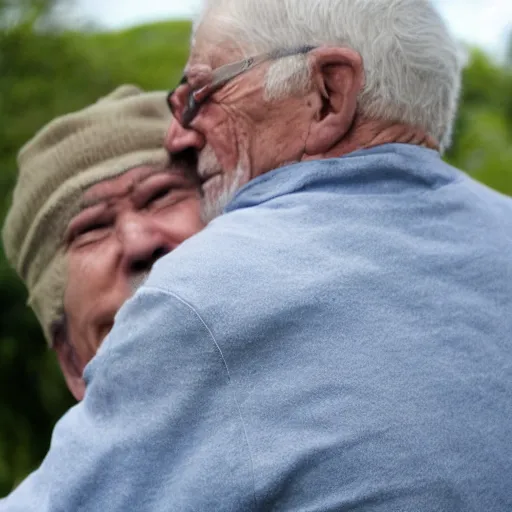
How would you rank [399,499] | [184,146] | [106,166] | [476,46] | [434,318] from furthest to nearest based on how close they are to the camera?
[476,46]
[106,166]
[184,146]
[434,318]
[399,499]

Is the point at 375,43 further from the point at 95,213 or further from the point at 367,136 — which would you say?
the point at 95,213

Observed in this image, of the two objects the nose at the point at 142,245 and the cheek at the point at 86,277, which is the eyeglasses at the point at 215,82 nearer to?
the nose at the point at 142,245

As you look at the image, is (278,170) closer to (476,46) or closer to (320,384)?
(320,384)

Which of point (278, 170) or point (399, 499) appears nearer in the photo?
point (399, 499)

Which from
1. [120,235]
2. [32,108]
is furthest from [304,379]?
[32,108]

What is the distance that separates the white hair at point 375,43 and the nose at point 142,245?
0.76 m

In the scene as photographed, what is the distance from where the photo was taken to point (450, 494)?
1.66 metres

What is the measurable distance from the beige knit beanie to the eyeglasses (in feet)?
1.51

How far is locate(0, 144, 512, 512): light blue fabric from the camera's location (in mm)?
1659

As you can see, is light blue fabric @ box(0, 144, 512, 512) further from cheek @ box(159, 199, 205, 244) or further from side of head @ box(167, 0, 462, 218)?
cheek @ box(159, 199, 205, 244)

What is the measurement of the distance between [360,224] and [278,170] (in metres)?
0.29

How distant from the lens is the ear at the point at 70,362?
3.07 metres

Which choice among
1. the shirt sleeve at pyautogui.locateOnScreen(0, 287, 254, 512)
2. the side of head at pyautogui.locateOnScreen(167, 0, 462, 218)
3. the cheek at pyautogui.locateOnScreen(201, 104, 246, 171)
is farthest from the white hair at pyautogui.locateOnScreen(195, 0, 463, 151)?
the shirt sleeve at pyautogui.locateOnScreen(0, 287, 254, 512)

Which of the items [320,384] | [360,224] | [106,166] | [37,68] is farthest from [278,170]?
[37,68]
